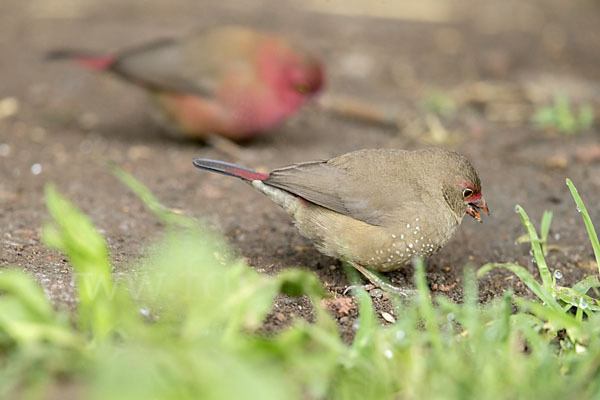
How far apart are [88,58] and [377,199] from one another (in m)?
3.05

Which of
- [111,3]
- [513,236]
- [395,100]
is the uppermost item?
[513,236]

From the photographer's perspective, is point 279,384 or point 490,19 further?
point 490,19

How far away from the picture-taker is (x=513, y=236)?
158 inches

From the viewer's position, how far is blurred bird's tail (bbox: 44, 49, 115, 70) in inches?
213

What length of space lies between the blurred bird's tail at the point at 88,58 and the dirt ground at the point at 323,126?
1.65 feet

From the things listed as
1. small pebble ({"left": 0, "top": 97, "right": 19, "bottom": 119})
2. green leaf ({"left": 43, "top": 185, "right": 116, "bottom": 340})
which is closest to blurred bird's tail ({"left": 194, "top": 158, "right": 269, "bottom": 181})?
green leaf ({"left": 43, "top": 185, "right": 116, "bottom": 340})

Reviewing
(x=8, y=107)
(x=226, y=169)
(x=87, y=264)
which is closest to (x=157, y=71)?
(x=8, y=107)

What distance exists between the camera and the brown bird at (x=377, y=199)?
3.29 metres

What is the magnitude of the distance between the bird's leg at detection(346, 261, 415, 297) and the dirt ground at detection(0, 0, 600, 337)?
0.11 m

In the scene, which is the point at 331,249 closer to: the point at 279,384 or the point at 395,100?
the point at 279,384

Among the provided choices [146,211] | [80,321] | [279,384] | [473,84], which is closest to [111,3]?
[473,84]

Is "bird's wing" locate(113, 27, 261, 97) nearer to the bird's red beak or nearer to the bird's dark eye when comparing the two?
the bird's dark eye

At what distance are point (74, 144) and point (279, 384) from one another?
12.7ft

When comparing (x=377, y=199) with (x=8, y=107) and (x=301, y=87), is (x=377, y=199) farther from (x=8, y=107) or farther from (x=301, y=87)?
(x=8, y=107)
